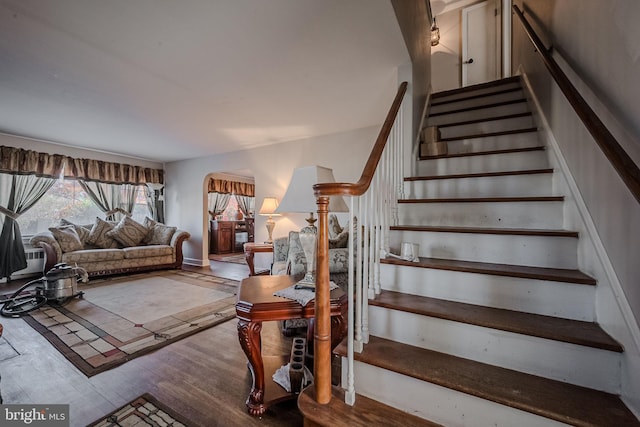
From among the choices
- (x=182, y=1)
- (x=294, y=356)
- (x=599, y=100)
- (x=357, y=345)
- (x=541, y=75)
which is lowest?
(x=294, y=356)

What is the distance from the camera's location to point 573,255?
1.39 metres

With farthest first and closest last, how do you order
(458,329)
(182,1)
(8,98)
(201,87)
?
(8,98) < (201,87) < (182,1) < (458,329)

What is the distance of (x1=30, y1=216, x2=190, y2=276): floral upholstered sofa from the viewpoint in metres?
4.05

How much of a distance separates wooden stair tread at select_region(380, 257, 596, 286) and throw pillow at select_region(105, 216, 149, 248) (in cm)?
521

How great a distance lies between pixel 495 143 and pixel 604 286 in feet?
5.30

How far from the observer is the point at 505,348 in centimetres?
114

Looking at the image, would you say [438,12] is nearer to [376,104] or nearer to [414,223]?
[376,104]

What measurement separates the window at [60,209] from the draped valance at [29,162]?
289mm

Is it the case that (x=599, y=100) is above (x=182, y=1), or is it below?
below

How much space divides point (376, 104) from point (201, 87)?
6.37 feet

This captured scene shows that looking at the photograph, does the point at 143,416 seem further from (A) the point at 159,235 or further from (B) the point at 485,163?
(A) the point at 159,235

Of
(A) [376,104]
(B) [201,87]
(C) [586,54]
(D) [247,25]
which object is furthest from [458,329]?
(B) [201,87]

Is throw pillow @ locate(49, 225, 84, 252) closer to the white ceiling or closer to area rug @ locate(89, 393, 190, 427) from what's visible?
the white ceiling

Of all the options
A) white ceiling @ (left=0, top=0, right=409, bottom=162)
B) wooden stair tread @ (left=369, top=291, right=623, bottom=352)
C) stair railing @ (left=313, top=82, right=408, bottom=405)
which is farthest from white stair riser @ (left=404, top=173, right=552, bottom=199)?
A: white ceiling @ (left=0, top=0, right=409, bottom=162)
